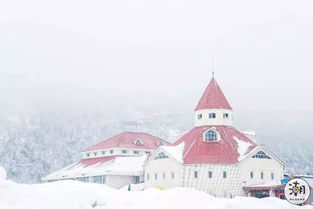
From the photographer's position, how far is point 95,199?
1898 centimetres

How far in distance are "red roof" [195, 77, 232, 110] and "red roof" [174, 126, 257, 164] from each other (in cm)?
545

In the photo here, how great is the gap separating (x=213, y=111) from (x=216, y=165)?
14.4 m

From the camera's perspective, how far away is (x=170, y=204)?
20203mm

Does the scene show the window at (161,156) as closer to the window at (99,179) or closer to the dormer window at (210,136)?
the dormer window at (210,136)

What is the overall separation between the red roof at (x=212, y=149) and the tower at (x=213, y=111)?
11.6 ft

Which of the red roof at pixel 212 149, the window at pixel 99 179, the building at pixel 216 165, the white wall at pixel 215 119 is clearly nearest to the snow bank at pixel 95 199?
the building at pixel 216 165

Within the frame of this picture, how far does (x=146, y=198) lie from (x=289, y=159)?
152 meters

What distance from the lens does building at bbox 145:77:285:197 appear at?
65.4 m

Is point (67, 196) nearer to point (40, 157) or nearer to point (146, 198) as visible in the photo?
point (146, 198)

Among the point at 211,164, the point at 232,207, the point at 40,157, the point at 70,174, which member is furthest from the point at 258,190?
the point at 40,157

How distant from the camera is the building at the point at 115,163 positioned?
254ft

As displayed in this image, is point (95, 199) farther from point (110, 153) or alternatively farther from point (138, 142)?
point (138, 142)

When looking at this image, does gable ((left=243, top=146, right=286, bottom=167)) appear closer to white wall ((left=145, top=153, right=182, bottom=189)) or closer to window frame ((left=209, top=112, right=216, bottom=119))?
white wall ((left=145, top=153, right=182, bottom=189))

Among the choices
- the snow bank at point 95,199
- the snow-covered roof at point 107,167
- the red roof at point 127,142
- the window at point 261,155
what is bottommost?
the snow bank at point 95,199
